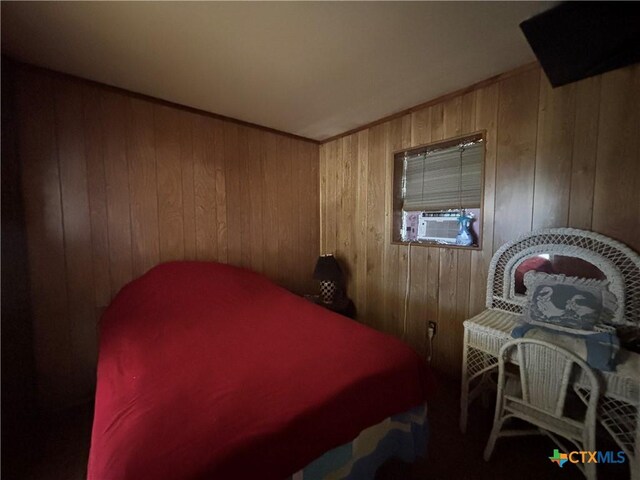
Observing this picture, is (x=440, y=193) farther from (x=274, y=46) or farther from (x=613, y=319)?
(x=274, y=46)

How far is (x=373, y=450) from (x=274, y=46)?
1.98 meters

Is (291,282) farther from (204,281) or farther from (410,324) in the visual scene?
(410,324)

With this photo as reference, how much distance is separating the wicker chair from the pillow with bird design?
42 mm

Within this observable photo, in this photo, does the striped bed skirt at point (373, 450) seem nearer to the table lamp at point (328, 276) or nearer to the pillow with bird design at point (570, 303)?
the pillow with bird design at point (570, 303)

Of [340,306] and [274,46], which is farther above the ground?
[274,46]

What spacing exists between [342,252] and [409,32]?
6.22 ft

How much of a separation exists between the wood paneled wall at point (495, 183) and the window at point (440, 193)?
0.26ft

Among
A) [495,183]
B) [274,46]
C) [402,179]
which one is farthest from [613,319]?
[274,46]

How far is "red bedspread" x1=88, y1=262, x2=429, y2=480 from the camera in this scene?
71 centimetres

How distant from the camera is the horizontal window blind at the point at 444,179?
177 cm

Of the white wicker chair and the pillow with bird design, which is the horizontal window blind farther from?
the white wicker chair

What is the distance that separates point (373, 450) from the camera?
104 centimetres

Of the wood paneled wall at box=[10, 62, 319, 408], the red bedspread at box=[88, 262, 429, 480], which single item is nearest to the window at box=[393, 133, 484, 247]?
the red bedspread at box=[88, 262, 429, 480]

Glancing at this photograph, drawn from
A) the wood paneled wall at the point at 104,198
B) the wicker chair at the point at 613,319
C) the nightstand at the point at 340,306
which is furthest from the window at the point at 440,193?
the wood paneled wall at the point at 104,198
